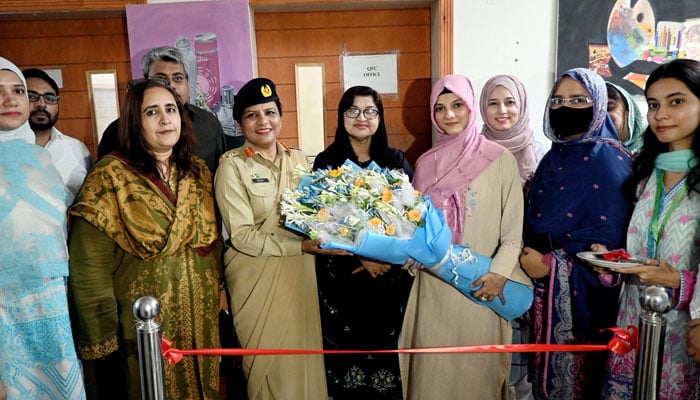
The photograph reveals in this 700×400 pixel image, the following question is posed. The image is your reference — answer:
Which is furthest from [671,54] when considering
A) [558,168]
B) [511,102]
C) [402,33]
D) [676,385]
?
[676,385]

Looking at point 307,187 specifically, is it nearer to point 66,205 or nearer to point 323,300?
point 323,300

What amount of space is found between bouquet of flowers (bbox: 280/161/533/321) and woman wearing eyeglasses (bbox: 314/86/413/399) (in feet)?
1.38

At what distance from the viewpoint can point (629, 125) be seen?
102 inches

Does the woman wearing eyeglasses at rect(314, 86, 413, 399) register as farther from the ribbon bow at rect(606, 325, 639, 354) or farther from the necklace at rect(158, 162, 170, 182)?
the ribbon bow at rect(606, 325, 639, 354)

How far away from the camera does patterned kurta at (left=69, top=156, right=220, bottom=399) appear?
5.81 ft

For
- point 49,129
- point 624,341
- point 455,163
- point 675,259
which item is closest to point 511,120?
point 455,163

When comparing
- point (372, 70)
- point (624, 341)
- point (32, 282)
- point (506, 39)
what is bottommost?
point (624, 341)

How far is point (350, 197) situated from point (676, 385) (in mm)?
1313

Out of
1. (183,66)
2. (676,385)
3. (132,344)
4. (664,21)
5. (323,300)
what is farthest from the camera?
(664,21)

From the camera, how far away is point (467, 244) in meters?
2.06

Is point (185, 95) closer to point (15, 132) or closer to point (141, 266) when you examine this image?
point (15, 132)

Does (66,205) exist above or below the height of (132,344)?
above

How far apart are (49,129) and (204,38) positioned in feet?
4.04

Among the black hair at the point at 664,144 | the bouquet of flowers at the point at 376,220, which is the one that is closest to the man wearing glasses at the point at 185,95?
the bouquet of flowers at the point at 376,220
